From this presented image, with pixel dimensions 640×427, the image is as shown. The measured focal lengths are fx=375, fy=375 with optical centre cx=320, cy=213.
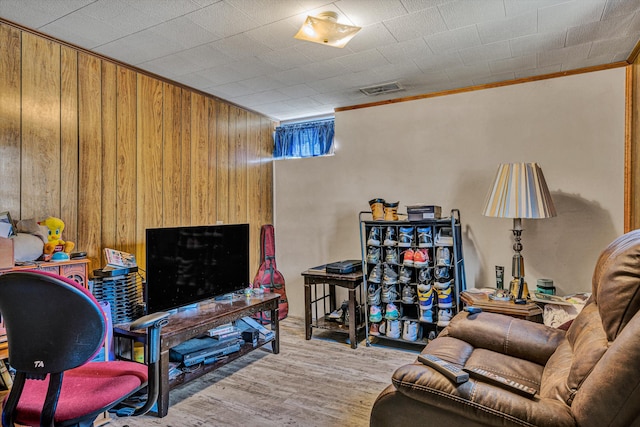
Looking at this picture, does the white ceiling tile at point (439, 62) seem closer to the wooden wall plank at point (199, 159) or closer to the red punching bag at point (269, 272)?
the wooden wall plank at point (199, 159)

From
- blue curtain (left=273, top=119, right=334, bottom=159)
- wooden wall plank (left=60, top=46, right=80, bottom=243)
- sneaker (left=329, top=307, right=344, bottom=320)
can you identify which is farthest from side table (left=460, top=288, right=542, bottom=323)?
wooden wall plank (left=60, top=46, right=80, bottom=243)

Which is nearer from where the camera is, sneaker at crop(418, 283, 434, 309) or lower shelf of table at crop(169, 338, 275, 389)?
lower shelf of table at crop(169, 338, 275, 389)

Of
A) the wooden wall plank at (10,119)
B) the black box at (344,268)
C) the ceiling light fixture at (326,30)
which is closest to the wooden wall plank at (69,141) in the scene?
the wooden wall plank at (10,119)

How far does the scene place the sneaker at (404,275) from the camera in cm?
333

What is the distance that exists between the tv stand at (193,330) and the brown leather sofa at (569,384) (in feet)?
4.78

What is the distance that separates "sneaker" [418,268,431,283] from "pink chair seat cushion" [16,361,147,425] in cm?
231

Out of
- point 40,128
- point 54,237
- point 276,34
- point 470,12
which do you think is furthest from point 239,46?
point 54,237

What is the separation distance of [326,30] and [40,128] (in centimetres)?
198

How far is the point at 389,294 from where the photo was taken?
337 cm

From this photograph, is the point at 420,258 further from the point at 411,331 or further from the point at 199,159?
the point at 199,159

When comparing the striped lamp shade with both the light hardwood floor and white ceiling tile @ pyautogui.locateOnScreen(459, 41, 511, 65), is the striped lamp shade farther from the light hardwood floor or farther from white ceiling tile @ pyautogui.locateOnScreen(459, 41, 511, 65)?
the light hardwood floor

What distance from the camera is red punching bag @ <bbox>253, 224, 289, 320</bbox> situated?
4258mm

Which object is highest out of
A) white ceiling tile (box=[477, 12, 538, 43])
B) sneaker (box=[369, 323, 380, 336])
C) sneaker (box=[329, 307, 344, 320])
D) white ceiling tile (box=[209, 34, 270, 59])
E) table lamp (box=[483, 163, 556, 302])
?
white ceiling tile (box=[209, 34, 270, 59])

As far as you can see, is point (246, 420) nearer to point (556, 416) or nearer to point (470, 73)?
point (556, 416)
